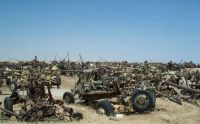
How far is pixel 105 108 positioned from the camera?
19219 millimetres

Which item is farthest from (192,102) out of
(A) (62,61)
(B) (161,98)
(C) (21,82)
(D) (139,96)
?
A: (A) (62,61)

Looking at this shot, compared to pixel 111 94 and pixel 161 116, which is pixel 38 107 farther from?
pixel 161 116

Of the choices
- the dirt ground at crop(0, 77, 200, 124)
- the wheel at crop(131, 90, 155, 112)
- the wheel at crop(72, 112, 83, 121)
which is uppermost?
the wheel at crop(131, 90, 155, 112)

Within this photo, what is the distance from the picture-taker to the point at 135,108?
1980 centimetres

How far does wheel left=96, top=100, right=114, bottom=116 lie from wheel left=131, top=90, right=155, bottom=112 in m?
1.32

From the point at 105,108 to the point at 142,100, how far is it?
1.94 meters

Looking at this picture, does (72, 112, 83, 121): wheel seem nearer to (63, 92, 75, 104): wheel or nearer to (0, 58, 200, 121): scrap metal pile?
(0, 58, 200, 121): scrap metal pile

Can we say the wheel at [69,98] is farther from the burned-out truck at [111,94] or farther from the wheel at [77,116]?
the wheel at [77,116]

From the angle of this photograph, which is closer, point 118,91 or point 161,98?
point 118,91

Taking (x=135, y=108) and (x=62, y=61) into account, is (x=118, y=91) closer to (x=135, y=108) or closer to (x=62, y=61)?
(x=135, y=108)

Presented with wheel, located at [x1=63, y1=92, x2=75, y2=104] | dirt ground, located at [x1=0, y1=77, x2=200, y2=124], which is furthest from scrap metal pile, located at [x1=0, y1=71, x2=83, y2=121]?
wheel, located at [x1=63, y1=92, x2=75, y2=104]

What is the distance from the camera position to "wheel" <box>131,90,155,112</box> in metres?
19.6

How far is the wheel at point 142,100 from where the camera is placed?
1959 cm

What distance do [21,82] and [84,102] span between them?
528 cm
